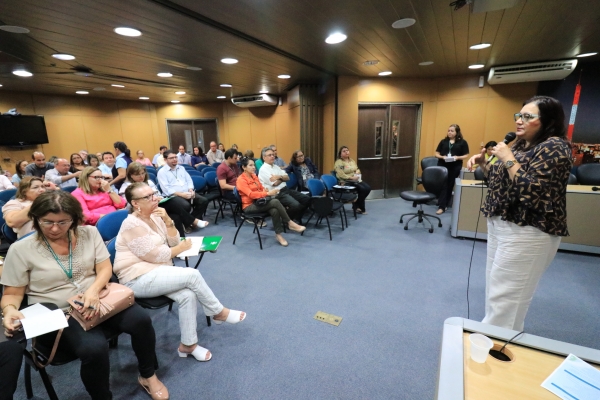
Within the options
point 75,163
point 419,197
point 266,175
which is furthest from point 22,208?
point 419,197

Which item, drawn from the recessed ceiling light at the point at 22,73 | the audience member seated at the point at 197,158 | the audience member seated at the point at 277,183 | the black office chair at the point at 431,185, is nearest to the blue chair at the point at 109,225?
the audience member seated at the point at 277,183

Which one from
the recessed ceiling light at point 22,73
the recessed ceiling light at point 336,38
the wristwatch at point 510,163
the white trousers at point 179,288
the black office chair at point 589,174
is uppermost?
the recessed ceiling light at point 22,73

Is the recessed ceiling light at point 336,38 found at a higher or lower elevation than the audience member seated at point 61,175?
higher

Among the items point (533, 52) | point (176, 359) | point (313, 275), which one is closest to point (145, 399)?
point (176, 359)

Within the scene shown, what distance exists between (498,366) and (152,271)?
1.91 meters

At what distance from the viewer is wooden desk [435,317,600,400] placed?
0.85 meters

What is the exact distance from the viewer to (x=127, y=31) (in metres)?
3.05

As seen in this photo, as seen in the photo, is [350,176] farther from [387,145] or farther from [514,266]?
[514,266]

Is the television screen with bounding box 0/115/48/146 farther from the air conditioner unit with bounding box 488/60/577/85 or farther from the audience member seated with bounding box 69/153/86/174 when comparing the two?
the air conditioner unit with bounding box 488/60/577/85

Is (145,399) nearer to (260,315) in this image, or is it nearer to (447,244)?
(260,315)

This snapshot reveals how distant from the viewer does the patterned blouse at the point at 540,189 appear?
1409mm

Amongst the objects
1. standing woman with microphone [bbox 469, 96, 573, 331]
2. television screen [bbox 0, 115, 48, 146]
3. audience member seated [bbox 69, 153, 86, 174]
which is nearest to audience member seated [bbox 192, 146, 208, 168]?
audience member seated [bbox 69, 153, 86, 174]

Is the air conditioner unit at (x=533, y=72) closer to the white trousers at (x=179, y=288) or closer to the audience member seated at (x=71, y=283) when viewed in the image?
the white trousers at (x=179, y=288)

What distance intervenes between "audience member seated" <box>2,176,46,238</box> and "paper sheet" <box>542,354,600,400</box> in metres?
3.05
